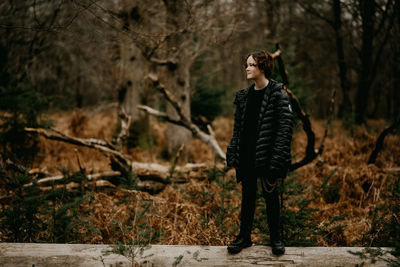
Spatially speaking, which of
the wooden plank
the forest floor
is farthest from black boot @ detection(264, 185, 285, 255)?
the forest floor

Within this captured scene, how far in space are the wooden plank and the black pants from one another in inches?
8.0

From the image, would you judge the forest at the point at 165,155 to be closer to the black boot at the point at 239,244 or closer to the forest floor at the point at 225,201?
the forest floor at the point at 225,201

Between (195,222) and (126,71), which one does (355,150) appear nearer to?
(195,222)

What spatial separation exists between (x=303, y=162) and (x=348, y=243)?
1.43 m

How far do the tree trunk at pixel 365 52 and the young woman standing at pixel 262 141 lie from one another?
6.40 m

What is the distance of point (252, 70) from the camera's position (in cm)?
298

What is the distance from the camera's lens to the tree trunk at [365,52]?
7.75 m

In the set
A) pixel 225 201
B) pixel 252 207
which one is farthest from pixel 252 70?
pixel 225 201

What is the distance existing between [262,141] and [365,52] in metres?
8.11

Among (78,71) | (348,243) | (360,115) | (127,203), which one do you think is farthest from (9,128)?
(78,71)

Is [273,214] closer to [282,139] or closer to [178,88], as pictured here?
[282,139]

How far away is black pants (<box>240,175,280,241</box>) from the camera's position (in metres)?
3.05

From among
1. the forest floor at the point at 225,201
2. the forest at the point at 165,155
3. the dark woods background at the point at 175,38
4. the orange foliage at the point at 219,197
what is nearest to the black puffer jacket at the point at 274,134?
the forest at the point at 165,155

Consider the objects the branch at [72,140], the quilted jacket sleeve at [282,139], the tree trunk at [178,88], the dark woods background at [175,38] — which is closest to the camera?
the quilted jacket sleeve at [282,139]
